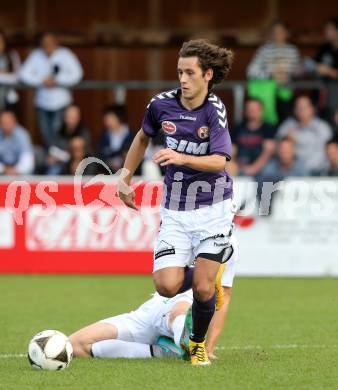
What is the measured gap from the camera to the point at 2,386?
706 cm

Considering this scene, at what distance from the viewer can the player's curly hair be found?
26.0ft

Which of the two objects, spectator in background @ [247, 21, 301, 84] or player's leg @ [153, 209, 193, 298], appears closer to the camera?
player's leg @ [153, 209, 193, 298]

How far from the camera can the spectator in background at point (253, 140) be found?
51.1ft

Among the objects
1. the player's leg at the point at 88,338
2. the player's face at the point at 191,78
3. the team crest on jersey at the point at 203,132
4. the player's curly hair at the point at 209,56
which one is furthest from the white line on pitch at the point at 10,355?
the player's curly hair at the point at 209,56

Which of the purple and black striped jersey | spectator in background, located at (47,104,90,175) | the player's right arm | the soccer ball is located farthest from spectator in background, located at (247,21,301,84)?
the soccer ball

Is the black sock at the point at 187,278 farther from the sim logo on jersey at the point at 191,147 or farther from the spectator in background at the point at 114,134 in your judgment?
the spectator in background at the point at 114,134

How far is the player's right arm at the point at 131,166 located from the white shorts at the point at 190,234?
322 millimetres

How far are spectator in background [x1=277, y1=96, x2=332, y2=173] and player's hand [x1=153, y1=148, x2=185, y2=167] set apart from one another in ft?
27.3

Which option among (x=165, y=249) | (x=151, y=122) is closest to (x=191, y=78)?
(x=151, y=122)

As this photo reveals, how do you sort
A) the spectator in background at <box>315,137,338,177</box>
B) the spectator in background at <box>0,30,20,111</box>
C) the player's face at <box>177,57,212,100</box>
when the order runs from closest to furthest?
the player's face at <box>177,57,212,100</box> < the spectator in background at <box>315,137,338,177</box> < the spectator in background at <box>0,30,20,111</box>

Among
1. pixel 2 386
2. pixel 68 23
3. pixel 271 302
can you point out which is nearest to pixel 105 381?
pixel 2 386

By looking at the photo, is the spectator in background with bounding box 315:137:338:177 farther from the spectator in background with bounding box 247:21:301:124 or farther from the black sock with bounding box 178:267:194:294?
the black sock with bounding box 178:267:194:294

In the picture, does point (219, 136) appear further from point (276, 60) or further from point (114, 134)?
Answer: point (276, 60)

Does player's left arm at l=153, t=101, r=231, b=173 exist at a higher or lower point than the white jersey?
higher
